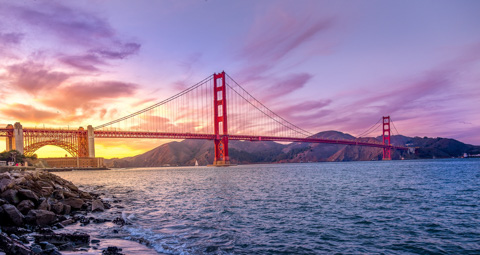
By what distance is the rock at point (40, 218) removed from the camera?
1187 cm

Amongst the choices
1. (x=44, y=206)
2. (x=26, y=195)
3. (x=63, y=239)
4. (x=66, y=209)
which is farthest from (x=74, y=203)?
(x=63, y=239)

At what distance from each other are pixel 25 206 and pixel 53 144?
9679 cm

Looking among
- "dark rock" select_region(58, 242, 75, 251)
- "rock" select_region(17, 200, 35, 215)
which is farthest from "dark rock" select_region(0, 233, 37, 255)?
"rock" select_region(17, 200, 35, 215)

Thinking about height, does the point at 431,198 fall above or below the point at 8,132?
below

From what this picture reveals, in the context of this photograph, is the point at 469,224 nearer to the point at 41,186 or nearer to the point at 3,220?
the point at 3,220

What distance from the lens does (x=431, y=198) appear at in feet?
61.7

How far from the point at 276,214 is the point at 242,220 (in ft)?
6.22

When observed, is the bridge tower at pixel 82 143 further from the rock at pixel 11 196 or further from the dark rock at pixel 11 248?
the dark rock at pixel 11 248

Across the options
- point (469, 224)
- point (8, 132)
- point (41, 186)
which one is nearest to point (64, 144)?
point (8, 132)

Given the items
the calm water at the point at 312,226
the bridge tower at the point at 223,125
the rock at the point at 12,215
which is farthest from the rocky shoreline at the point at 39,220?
the bridge tower at the point at 223,125

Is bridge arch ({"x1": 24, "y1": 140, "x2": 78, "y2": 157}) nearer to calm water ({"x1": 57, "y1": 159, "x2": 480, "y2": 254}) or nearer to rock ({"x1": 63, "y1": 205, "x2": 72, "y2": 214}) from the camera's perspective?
rock ({"x1": 63, "y1": 205, "x2": 72, "y2": 214})

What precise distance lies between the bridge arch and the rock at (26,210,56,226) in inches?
3557

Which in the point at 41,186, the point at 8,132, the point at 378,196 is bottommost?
the point at 378,196

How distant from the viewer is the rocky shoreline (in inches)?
311
